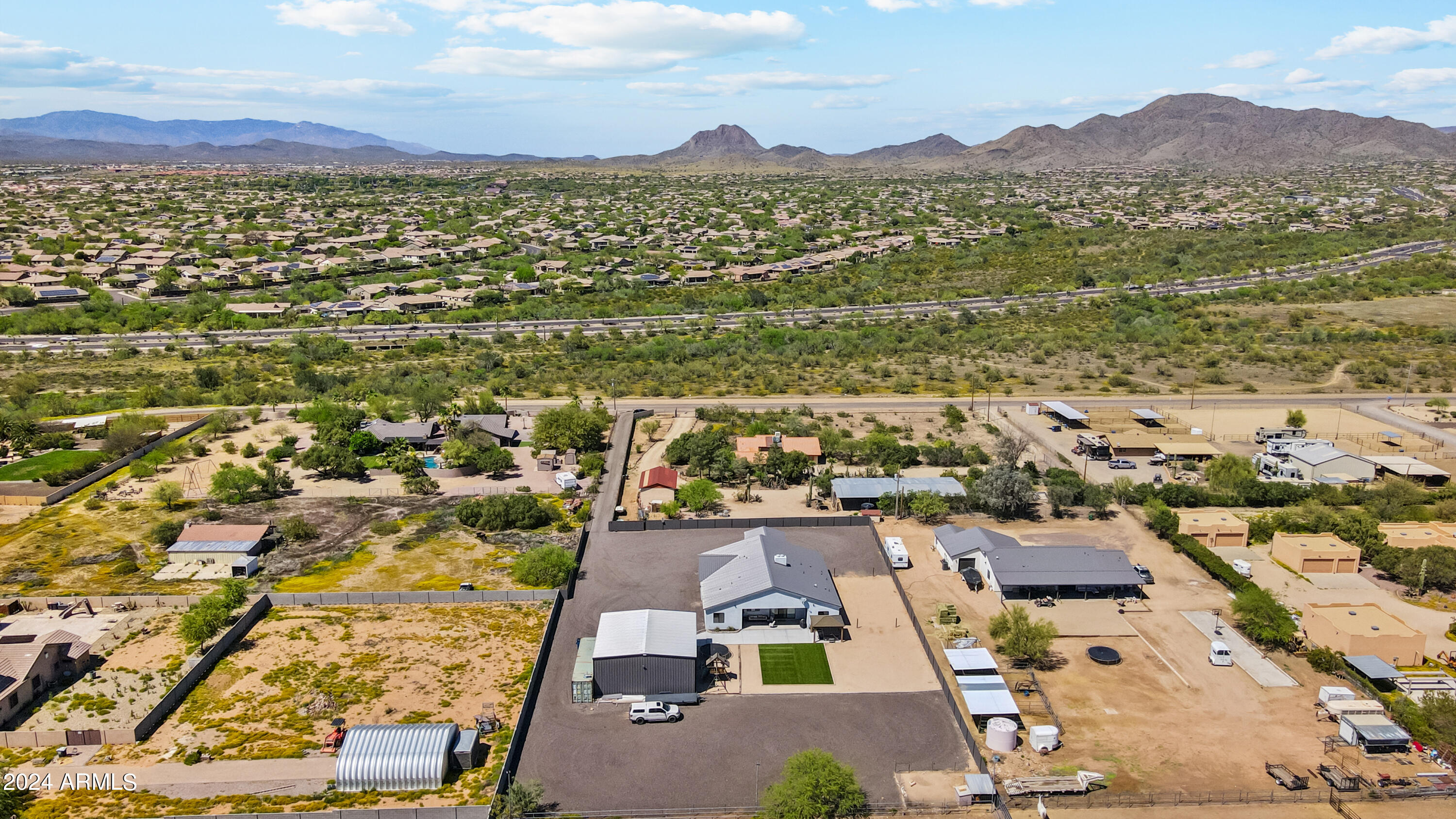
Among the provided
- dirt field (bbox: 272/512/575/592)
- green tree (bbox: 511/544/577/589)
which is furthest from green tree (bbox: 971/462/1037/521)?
green tree (bbox: 511/544/577/589)

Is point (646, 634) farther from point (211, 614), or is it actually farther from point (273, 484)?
point (273, 484)

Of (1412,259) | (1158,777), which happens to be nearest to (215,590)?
(1158,777)

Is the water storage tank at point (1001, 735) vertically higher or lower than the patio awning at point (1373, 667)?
lower

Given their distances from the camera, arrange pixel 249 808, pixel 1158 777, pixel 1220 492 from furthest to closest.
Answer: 1. pixel 1220 492
2. pixel 1158 777
3. pixel 249 808

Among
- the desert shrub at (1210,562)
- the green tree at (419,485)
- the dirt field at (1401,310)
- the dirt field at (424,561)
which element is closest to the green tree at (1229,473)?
the desert shrub at (1210,562)

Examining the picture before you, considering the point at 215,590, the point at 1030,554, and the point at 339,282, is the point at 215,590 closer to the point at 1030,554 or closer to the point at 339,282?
the point at 1030,554

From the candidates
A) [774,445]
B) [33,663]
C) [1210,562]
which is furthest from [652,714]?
[774,445]

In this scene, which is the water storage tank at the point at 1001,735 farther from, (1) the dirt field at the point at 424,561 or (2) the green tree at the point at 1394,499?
(2) the green tree at the point at 1394,499

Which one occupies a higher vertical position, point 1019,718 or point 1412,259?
point 1412,259
